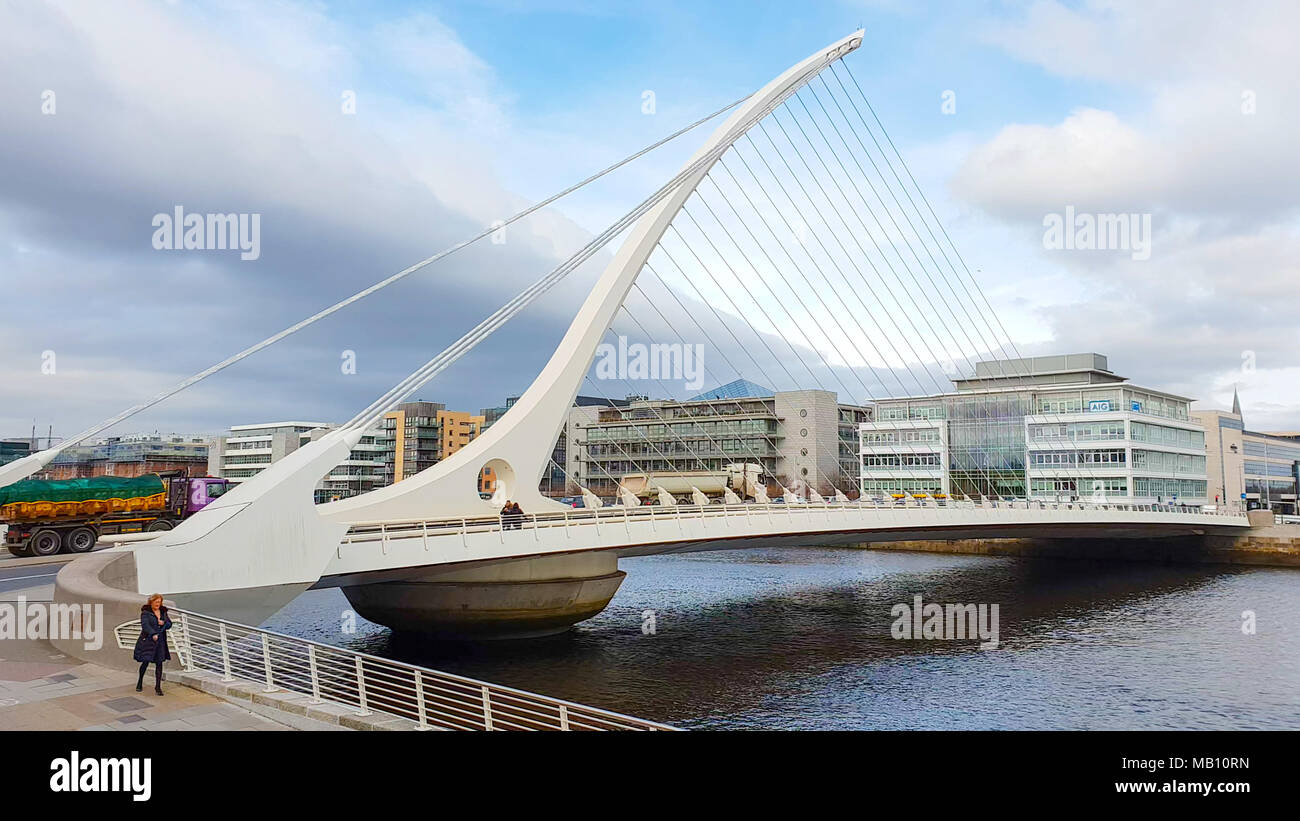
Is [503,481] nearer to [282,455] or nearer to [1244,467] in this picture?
[1244,467]

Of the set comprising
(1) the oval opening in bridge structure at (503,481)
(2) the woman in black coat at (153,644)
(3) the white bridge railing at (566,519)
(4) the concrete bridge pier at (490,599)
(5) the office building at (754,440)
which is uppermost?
(5) the office building at (754,440)

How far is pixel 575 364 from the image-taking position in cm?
2433

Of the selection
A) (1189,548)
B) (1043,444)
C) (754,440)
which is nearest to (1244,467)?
(1043,444)

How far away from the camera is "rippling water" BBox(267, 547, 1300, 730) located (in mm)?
18141

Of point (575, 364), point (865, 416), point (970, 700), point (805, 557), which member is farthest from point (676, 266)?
point (865, 416)

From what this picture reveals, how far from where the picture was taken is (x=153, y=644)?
368 inches

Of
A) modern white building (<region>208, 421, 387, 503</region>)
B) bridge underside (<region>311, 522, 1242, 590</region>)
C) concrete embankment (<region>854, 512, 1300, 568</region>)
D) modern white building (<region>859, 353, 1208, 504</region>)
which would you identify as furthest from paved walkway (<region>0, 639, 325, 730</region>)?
modern white building (<region>208, 421, 387, 503</region>)

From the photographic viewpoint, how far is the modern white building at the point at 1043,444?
62219mm

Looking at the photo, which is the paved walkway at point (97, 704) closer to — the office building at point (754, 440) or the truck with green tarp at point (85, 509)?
the truck with green tarp at point (85, 509)

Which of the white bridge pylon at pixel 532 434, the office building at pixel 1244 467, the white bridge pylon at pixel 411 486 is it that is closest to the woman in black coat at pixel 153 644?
the white bridge pylon at pixel 411 486

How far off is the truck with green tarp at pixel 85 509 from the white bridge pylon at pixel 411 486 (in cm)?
1257

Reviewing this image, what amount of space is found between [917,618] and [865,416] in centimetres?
6660

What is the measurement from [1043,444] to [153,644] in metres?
65.1

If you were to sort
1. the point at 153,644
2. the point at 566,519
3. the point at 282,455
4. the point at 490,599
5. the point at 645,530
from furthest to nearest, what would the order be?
the point at 282,455 < the point at 490,599 < the point at 645,530 < the point at 566,519 < the point at 153,644
